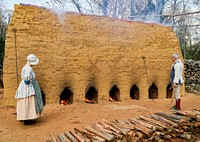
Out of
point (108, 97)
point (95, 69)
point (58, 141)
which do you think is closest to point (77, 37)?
point (95, 69)

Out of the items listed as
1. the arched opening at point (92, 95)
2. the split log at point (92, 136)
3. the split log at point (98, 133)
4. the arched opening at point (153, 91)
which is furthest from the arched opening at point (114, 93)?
the split log at point (92, 136)

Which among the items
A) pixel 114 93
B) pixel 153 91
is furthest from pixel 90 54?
pixel 153 91

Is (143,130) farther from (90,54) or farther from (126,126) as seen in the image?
(90,54)

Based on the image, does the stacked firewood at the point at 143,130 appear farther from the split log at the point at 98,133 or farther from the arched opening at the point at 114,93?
the arched opening at the point at 114,93

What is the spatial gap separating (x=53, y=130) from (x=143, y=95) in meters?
5.48

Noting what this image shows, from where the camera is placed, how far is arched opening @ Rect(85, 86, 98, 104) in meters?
8.95

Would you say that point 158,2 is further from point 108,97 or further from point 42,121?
point 42,121

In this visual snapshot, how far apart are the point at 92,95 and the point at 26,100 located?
12.5 ft

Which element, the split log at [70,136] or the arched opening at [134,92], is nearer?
the split log at [70,136]

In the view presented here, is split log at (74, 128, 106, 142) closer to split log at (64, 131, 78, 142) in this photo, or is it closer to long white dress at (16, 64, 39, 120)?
split log at (64, 131, 78, 142)

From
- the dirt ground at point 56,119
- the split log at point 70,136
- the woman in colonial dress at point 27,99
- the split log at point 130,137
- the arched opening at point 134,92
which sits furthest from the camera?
the arched opening at point 134,92

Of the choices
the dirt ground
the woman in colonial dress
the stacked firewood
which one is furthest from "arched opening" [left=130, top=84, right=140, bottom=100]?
the woman in colonial dress

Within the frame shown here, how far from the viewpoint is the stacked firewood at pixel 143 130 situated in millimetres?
4520

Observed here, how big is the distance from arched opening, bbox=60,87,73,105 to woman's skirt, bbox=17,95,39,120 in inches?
96.6
